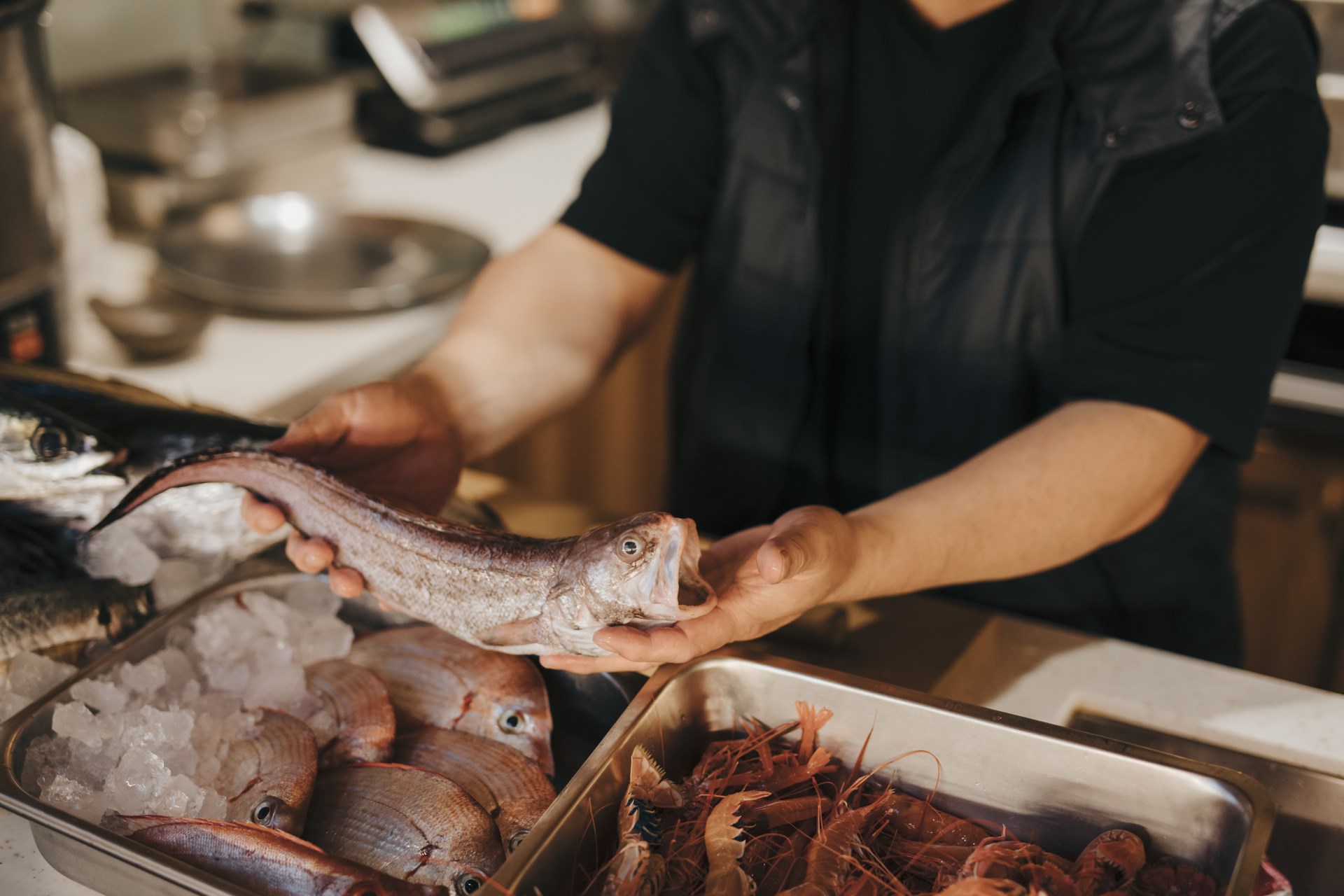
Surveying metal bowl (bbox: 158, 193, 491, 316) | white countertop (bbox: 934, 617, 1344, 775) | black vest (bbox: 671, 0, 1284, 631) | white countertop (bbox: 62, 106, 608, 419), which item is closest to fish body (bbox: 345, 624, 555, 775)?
white countertop (bbox: 934, 617, 1344, 775)

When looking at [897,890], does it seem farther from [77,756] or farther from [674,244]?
[674,244]

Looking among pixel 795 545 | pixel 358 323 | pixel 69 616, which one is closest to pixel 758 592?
pixel 795 545

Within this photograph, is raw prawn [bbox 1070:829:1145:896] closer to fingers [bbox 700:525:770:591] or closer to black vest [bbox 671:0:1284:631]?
fingers [bbox 700:525:770:591]

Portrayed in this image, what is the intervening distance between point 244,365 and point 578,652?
110 centimetres

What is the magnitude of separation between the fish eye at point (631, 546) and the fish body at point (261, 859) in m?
0.30

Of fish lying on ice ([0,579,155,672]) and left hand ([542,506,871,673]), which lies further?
fish lying on ice ([0,579,155,672])

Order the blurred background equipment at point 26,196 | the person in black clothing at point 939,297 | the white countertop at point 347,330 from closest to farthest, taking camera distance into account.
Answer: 1. the person in black clothing at point 939,297
2. the blurred background equipment at point 26,196
3. the white countertop at point 347,330

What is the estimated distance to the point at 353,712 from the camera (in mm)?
Result: 1060

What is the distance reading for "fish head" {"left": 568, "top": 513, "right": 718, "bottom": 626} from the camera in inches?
36.3

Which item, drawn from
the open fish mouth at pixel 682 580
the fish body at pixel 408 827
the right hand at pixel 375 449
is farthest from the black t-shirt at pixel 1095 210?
the fish body at pixel 408 827

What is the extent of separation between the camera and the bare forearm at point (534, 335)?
1.53 metres

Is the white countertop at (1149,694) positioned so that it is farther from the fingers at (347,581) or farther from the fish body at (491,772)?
the fingers at (347,581)

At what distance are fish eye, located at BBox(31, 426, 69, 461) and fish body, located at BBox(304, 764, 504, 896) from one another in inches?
18.9

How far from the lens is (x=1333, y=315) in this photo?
218 cm
